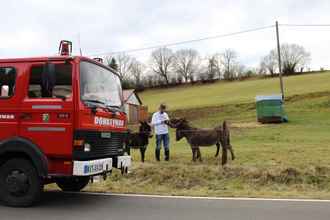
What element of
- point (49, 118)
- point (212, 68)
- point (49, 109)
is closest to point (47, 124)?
point (49, 118)

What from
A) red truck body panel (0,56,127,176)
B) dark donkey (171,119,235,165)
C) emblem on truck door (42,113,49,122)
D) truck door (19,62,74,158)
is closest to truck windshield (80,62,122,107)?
red truck body panel (0,56,127,176)

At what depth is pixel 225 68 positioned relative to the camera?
108 m

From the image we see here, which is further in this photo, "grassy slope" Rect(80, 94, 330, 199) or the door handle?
"grassy slope" Rect(80, 94, 330, 199)

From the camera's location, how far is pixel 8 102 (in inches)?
328

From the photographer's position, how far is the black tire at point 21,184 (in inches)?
320

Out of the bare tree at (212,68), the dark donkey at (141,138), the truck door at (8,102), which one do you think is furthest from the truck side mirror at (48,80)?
the bare tree at (212,68)

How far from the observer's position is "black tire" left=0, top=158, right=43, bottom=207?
26.7ft

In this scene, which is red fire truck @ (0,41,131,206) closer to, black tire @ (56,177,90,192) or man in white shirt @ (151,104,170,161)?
black tire @ (56,177,90,192)

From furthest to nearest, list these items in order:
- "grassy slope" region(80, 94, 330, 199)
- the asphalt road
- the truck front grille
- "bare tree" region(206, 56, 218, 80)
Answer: "bare tree" region(206, 56, 218, 80) → "grassy slope" region(80, 94, 330, 199) → the truck front grille → the asphalt road

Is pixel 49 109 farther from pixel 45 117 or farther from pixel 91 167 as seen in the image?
pixel 91 167

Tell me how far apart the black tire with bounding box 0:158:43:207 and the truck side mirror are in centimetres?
125

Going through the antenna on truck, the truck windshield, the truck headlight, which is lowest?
the truck headlight

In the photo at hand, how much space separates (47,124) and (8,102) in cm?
86

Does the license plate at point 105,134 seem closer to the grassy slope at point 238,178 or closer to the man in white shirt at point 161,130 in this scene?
the grassy slope at point 238,178
